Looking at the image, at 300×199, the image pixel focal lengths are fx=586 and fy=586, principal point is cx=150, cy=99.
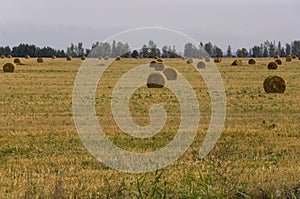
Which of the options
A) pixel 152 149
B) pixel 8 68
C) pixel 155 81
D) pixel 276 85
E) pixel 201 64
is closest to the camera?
pixel 152 149

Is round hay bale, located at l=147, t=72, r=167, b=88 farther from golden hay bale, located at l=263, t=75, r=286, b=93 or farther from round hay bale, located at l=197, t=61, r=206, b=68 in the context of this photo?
round hay bale, located at l=197, t=61, r=206, b=68

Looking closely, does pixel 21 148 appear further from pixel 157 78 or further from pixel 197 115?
pixel 157 78

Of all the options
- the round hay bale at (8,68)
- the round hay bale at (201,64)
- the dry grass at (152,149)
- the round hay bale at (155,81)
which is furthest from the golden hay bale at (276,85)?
the round hay bale at (8,68)

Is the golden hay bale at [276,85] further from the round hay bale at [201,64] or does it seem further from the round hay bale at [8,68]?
the round hay bale at [8,68]

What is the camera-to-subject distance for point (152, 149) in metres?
12.6

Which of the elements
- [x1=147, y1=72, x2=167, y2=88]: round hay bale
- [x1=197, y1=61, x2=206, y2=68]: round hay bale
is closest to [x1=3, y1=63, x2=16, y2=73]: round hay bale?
[x1=197, y1=61, x2=206, y2=68]: round hay bale

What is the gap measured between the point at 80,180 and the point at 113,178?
57 centimetres

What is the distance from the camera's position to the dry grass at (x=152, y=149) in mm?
8016

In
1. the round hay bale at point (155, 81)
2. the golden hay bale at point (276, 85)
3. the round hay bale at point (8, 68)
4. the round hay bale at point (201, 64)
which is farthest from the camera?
the round hay bale at point (201, 64)

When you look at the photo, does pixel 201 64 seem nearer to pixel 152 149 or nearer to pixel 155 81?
pixel 155 81

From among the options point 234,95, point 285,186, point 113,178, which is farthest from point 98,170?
point 234,95

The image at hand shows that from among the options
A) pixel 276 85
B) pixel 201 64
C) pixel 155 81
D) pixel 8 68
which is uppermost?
pixel 8 68

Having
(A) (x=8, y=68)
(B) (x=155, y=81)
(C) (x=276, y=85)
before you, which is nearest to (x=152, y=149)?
(C) (x=276, y=85)

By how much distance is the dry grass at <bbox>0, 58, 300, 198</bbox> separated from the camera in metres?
8.02
